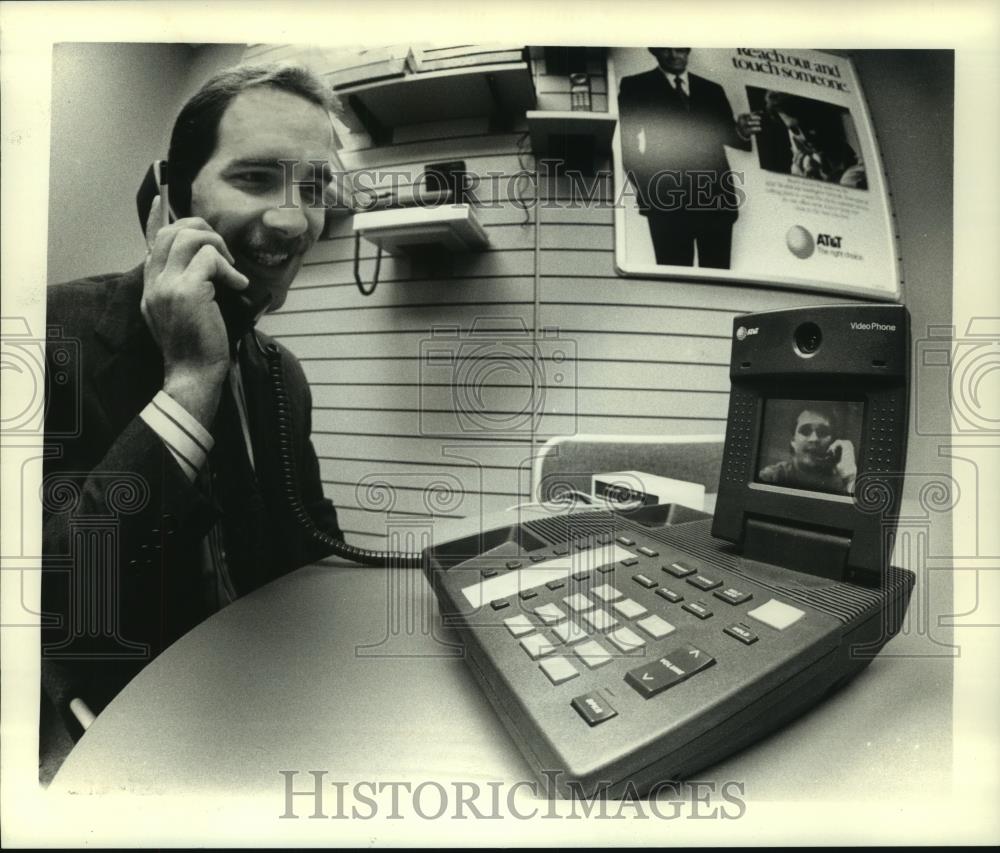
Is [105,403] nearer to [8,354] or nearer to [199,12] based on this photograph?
[8,354]

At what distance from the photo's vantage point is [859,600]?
533 millimetres

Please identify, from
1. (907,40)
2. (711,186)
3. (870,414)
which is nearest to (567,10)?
(711,186)

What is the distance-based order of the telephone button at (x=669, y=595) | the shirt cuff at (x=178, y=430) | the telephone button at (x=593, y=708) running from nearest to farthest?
the telephone button at (x=593, y=708) → the telephone button at (x=669, y=595) → the shirt cuff at (x=178, y=430)

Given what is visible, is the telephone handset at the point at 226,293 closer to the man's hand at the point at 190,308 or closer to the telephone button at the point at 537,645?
the man's hand at the point at 190,308

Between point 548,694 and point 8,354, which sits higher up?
point 8,354

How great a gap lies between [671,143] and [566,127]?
0.52 feet

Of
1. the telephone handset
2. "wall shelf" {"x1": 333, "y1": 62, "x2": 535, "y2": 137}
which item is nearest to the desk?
the telephone handset

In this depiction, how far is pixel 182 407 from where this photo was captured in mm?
725

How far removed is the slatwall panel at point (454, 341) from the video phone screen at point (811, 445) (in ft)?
0.65

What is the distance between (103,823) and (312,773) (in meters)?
0.31

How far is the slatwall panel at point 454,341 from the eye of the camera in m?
0.80

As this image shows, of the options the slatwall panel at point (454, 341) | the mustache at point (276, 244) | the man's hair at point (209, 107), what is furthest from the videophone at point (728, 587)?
the man's hair at point (209, 107)

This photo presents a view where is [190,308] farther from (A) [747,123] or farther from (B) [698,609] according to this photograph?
(A) [747,123]

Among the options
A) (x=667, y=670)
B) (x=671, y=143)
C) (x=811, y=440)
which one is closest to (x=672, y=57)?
(x=671, y=143)
